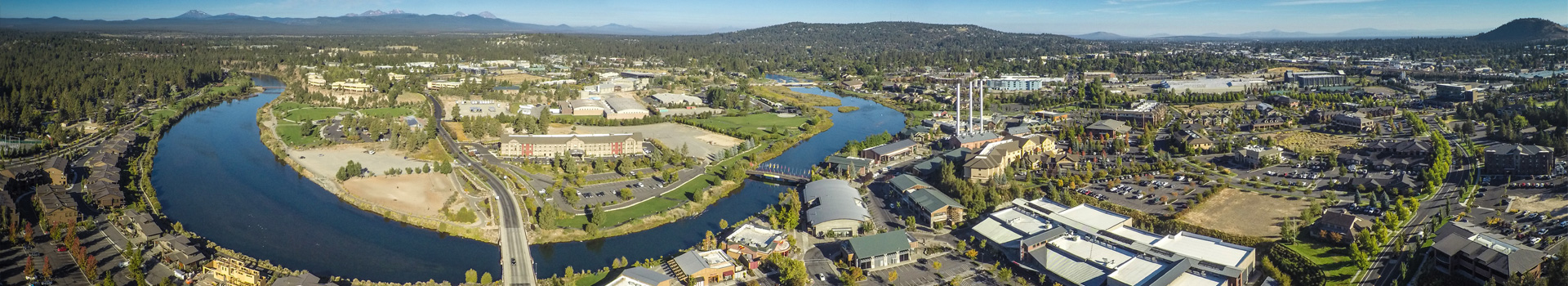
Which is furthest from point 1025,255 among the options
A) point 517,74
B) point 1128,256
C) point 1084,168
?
point 517,74

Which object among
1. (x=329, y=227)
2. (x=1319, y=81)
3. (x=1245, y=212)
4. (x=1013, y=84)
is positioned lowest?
(x=329, y=227)

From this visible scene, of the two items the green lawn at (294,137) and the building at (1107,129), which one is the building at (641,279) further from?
the building at (1107,129)

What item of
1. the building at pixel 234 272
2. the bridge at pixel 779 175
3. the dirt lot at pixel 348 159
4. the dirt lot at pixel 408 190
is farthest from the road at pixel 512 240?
the bridge at pixel 779 175

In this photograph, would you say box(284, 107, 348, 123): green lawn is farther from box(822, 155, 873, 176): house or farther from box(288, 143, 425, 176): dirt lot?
box(822, 155, 873, 176): house

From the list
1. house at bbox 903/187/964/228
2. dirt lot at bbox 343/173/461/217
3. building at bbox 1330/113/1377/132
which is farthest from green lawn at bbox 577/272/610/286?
building at bbox 1330/113/1377/132

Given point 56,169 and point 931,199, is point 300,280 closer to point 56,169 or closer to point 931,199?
point 931,199

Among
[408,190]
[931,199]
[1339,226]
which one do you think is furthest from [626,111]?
[1339,226]
